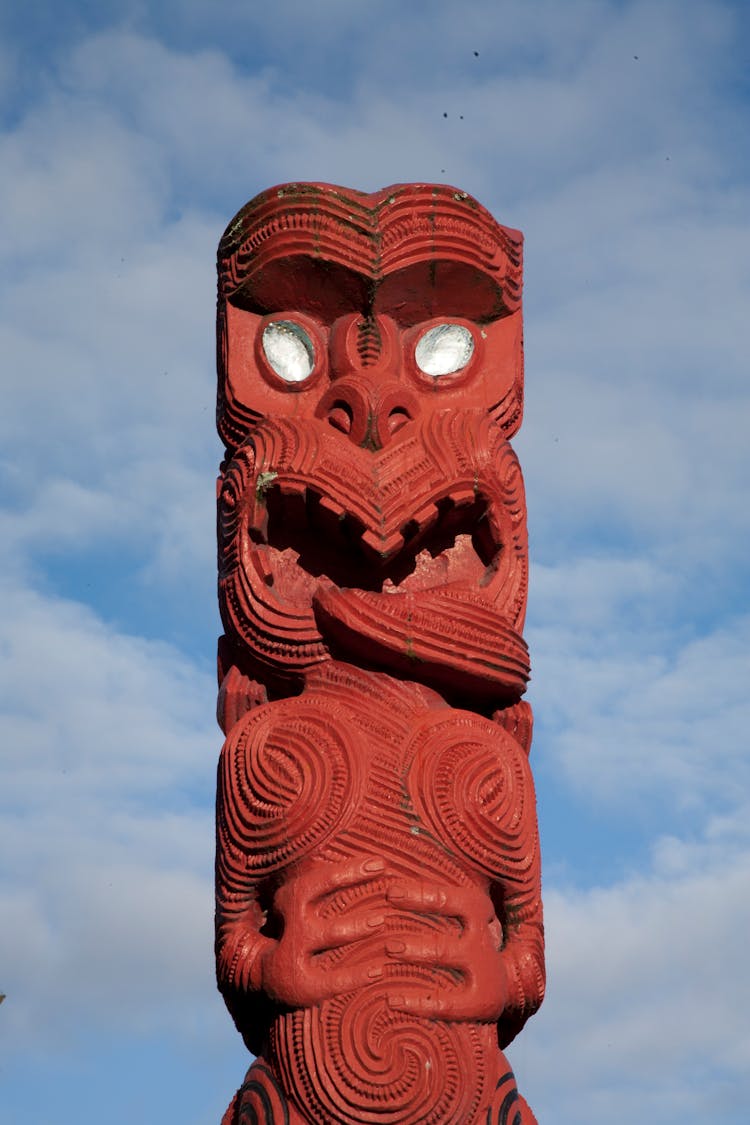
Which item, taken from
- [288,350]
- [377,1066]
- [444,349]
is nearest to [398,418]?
[444,349]

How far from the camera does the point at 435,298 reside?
1196 cm

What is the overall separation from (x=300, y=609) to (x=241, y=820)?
141 centimetres

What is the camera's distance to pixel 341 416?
11.3 m

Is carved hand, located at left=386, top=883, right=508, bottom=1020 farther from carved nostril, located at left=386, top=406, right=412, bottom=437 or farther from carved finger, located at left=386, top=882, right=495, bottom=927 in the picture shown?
carved nostril, located at left=386, top=406, right=412, bottom=437

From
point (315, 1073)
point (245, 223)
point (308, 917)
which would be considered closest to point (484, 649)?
point (308, 917)

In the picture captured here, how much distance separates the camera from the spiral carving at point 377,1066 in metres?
9.09

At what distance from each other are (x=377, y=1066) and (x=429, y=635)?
2566 millimetres

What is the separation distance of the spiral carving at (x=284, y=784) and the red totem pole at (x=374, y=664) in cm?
1

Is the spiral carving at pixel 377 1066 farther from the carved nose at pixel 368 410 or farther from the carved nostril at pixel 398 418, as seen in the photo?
the carved nostril at pixel 398 418

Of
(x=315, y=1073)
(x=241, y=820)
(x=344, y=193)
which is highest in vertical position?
(x=344, y=193)

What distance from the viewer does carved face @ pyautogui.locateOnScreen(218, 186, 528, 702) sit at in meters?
10.6

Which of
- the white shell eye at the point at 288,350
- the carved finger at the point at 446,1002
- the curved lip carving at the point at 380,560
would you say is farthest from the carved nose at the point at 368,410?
the carved finger at the point at 446,1002

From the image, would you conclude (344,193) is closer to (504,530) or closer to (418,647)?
(504,530)

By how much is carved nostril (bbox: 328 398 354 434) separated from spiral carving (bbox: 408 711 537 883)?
210 cm
